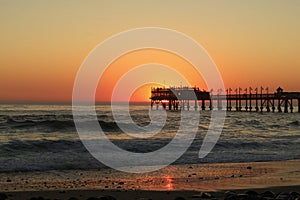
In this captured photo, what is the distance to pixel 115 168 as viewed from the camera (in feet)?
49.9

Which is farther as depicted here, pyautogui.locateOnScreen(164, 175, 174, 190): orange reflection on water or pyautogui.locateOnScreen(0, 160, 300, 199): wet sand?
pyautogui.locateOnScreen(164, 175, 174, 190): orange reflection on water

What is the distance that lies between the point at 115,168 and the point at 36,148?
6.84m

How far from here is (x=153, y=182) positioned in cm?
1213

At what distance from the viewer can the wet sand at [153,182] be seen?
408 inches

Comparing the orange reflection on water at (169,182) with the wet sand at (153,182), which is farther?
the orange reflection on water at (169,182)

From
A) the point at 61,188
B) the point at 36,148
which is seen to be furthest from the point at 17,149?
the point at 61,188

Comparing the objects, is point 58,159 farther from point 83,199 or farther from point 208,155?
point 83,199

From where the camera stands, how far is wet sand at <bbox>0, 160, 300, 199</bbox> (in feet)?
34.0

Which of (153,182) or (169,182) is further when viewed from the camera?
(169,182)

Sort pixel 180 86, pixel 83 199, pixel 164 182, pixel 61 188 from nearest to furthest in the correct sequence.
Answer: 1. pixel 83 199
2. pixel 61 188
3. pixel 164 182
4. pixel 180 86

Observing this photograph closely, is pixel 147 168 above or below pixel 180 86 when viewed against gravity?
below

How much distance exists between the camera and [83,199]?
9531 millimetres

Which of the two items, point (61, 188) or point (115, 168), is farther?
point (115, 168)

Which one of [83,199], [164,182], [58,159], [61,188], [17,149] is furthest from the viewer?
[17,149]
